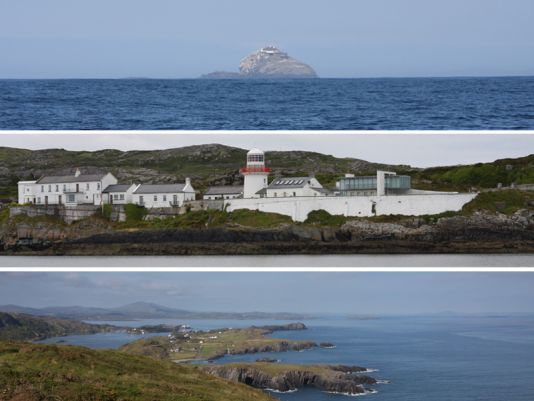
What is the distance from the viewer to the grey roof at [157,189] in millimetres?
29200

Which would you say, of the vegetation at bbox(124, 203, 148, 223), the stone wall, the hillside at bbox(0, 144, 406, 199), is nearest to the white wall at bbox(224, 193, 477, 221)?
the hillside at bbox(0, 144, 406, 199)

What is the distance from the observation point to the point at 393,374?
2278 cm

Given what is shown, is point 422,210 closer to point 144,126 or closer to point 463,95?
point 144,126

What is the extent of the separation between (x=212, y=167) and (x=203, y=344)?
986 centimetres

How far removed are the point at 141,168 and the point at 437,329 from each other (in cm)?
882

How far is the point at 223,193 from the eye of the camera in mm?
28984

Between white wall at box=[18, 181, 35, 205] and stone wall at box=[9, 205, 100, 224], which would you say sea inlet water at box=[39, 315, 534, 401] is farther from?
white wall at box=[18, 181, 35, 205]

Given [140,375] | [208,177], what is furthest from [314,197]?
[140,375]

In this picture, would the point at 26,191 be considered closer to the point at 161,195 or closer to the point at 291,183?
the point at 161,195

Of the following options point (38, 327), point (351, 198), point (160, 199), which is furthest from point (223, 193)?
point (38, 327)

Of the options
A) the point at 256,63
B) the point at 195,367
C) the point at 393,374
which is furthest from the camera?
the point at 256,63

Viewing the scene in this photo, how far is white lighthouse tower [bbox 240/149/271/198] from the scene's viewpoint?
95.0 ft

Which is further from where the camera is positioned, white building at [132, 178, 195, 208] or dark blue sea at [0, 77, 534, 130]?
dark blue sea at [0, 77, 534, 130]

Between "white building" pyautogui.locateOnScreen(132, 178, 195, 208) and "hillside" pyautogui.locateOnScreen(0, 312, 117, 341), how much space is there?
381 cm
